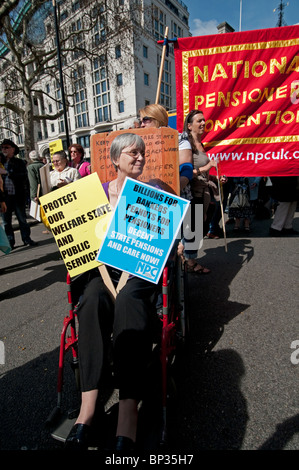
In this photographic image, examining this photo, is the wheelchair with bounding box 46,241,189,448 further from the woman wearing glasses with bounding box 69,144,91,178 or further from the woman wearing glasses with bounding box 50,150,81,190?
the woman wearing glasses with bounding box 69,144,91,178

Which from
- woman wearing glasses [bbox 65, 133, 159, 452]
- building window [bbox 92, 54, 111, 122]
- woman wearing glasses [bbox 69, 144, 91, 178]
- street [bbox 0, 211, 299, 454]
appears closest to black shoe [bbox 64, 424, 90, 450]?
woman wearing glasses [bbox 65, 133, 159, 452]

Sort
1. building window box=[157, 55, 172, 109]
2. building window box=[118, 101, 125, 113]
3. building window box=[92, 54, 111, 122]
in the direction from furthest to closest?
building window box=[157, 55, 172, 109] → building window box=[92, 54, 111, 122] → building window box=[118, 101, 125, 113]

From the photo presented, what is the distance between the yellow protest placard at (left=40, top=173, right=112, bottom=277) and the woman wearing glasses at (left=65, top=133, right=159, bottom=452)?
19 cm

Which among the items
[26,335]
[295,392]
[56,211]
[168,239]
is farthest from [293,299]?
[26,335]

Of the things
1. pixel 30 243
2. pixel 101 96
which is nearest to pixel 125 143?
pixel 30 243

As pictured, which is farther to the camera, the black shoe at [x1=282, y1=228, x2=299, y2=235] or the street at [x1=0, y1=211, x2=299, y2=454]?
the black shoe at [x1=282, y1=228, x2=299, y2=235]

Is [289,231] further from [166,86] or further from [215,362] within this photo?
[166,86]

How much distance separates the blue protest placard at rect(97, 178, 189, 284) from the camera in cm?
159

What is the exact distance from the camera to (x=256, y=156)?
4.00 metres

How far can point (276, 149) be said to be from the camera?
3.91 metres

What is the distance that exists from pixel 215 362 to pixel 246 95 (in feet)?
11.7

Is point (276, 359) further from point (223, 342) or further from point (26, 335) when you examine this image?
point (26, 335)

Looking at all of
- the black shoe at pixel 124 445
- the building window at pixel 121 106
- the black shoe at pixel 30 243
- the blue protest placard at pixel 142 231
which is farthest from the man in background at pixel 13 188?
the building window at pixel 121 106

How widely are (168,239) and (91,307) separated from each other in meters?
0.60
